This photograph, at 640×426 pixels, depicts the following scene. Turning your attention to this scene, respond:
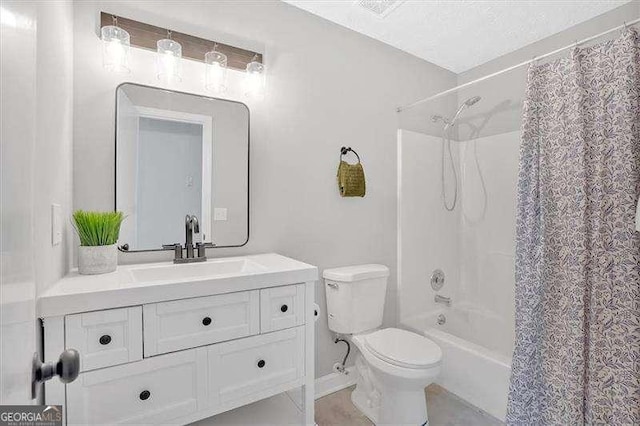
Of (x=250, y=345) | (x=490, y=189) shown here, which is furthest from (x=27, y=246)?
(x=490, y=189)

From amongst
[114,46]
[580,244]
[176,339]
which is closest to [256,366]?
[176,339]

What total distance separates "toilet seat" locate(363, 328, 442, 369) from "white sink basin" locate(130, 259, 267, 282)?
2.65ft

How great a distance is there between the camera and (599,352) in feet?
4.28

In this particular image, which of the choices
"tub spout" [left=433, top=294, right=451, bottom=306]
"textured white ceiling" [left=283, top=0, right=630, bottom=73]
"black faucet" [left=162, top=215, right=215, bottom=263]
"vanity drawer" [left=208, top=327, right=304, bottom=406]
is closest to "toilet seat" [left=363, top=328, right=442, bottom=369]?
"vanity drawer" [left=208, top=327, right=304, bottom=406]

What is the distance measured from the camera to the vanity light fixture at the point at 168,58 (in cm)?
158

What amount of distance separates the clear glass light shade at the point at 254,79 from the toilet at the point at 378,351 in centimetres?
121

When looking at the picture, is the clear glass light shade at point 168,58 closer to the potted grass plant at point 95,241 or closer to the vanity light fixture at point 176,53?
the vanity light fixture at point 176,53

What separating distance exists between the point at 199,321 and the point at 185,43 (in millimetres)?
1430

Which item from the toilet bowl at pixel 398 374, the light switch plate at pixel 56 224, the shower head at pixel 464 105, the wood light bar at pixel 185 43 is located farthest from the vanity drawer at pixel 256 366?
the shower head at pixel 464 105

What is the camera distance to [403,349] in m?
1.69

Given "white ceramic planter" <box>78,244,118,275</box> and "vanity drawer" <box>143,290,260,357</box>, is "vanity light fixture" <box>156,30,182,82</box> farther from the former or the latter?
"vanity drawer" <box>143,290,260,357</box>

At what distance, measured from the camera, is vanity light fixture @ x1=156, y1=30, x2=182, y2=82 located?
5.17 feet

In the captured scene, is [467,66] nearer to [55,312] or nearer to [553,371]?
[553,371]

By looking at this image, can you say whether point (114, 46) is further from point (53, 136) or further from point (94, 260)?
point (94, 260)
